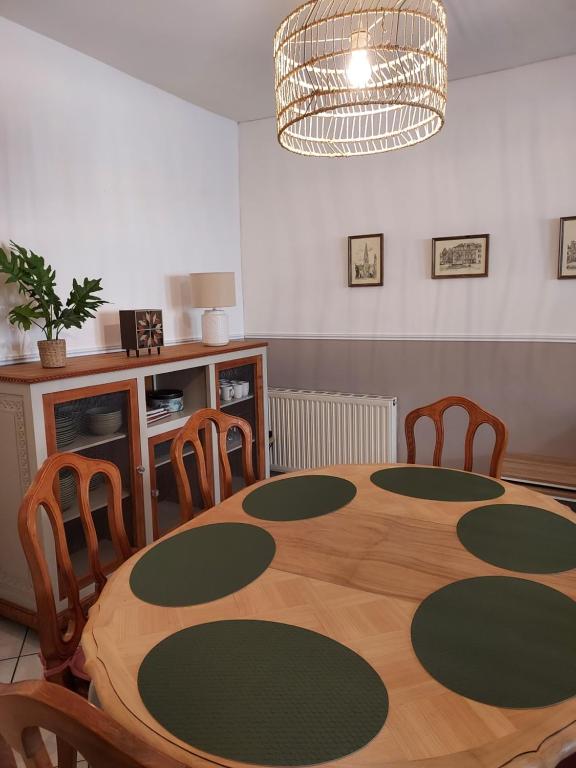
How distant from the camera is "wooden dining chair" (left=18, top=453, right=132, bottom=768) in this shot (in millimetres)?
1368

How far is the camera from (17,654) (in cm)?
215

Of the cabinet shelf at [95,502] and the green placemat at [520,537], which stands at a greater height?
the green placemat at [520,537]

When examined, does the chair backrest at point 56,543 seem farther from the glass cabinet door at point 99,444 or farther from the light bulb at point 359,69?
the light bulb at point 359,69

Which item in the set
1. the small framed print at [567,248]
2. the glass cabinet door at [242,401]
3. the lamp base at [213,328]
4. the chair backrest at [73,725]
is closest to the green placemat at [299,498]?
the chair backrest at [73,725]

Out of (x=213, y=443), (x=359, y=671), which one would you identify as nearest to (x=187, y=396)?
(x=213, y=443)

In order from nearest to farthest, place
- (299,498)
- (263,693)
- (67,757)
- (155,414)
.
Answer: (67,757)
(263,693)
(299,498)
(155,414)

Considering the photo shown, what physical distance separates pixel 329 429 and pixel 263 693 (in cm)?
276

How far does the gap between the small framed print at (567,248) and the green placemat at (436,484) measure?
5.28 feet

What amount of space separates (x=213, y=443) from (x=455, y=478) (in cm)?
153

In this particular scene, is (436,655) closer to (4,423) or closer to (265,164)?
(4,423)

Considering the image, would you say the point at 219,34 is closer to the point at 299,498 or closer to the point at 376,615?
the point at 299,498

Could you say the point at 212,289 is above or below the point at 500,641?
above

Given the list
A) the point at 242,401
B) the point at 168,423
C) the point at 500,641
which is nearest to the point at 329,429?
the point at 242,401

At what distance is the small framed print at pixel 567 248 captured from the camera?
2.93 m
